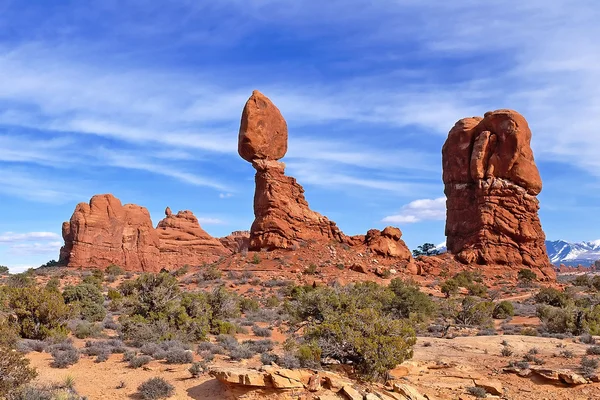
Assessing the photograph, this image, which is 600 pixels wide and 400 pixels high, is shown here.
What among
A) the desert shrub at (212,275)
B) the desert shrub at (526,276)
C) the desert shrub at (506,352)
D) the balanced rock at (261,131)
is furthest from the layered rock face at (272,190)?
the desert shrub at (506,352)

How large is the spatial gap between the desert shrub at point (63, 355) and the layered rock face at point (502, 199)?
119 ft

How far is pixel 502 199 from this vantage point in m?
44.5

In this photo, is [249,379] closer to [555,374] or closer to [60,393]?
[60,393]

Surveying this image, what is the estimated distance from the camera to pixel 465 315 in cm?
2341

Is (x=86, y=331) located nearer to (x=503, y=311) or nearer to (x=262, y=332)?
(x=262, y=332)

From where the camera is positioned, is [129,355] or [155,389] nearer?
[155,389]

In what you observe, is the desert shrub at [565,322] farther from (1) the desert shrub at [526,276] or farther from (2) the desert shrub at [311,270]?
(1) the desert shrub at [526,276]

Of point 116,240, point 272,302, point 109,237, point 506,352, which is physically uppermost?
point 109,237

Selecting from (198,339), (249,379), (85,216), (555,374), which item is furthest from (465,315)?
(85,216)

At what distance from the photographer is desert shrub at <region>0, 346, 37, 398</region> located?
29.2ft

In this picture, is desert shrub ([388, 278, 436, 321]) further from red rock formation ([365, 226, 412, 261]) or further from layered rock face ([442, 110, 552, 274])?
layered rock face ([442, 110, 552, 274])

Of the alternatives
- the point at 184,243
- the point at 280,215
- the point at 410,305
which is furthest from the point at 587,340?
the point at 184,243

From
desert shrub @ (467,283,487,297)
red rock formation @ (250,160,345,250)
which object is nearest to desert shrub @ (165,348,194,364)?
desert shrub @ (467,283,487,297)

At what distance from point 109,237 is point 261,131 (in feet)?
67.6
